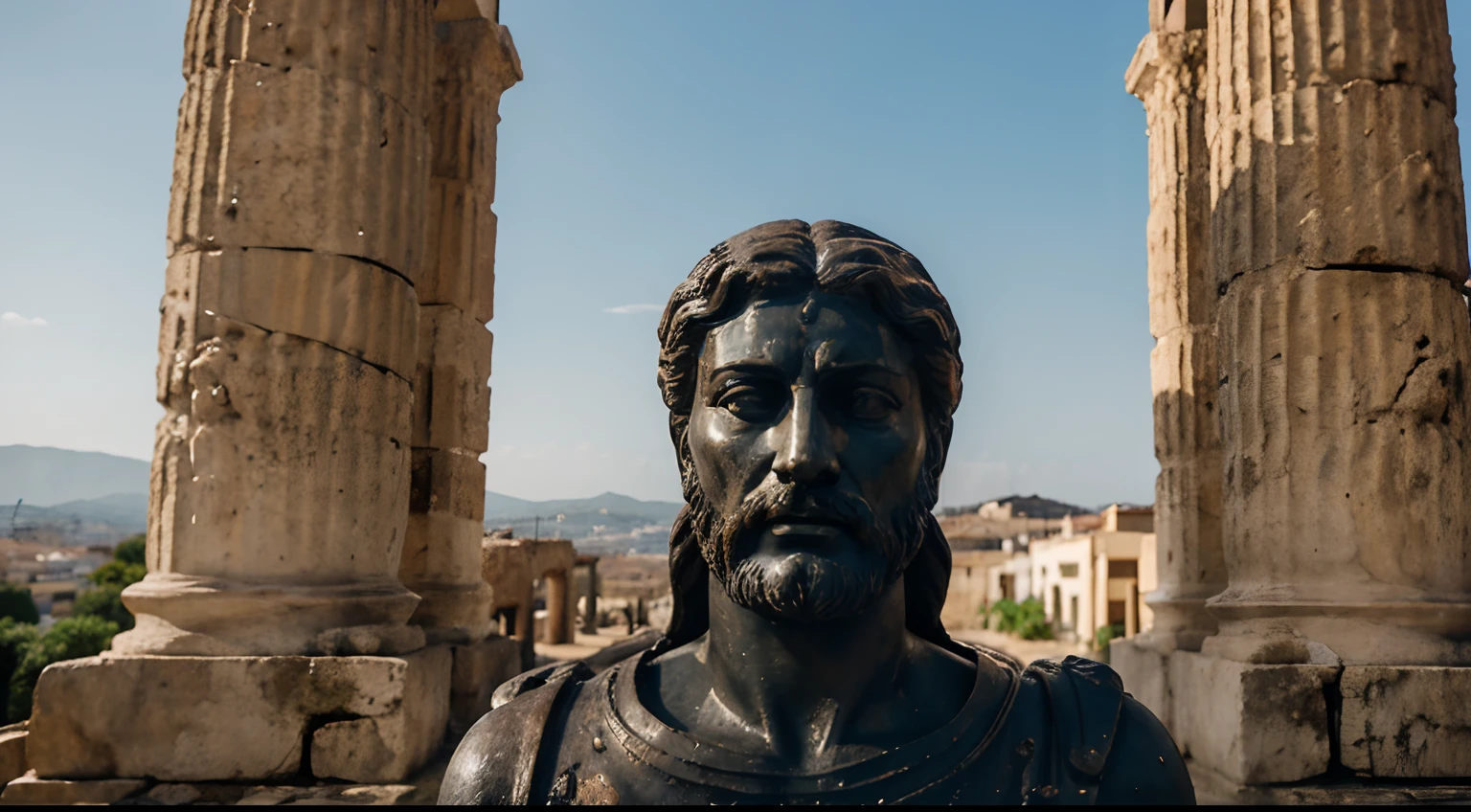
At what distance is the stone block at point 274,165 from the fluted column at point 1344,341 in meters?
4.87

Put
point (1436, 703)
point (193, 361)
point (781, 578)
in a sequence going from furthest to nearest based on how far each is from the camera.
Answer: point (193, 361)
point (1436, 703)
point (781, 578)

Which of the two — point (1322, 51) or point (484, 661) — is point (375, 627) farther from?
point (1322, 51)

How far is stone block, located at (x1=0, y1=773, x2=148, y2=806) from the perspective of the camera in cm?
497

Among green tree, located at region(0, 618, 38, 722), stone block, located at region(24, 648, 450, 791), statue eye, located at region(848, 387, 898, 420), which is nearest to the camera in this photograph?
statue eye, located at region(848, 387, 898, 420)

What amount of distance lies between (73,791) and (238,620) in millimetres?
1005

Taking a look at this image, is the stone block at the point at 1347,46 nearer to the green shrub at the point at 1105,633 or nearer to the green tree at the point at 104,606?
the green shrub at the point at 1105,633

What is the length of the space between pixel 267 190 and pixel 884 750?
497cm

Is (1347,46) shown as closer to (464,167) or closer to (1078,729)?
(1078,729)

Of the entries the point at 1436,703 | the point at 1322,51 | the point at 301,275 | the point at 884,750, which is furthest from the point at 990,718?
the point at 1322,51

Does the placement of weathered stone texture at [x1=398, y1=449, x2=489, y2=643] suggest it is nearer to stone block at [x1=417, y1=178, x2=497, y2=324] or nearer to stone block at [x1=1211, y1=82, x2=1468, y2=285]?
stone block at [x1=417, y1=178, x2=497, y2=324]

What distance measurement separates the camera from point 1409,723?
513cm

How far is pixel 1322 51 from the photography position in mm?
6023

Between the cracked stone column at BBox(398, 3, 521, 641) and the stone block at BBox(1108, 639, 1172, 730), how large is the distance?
180 inches

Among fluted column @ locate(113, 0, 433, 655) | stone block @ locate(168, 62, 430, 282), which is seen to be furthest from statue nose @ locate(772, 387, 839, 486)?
stone block @ locate(168, 62, 430, 282)
